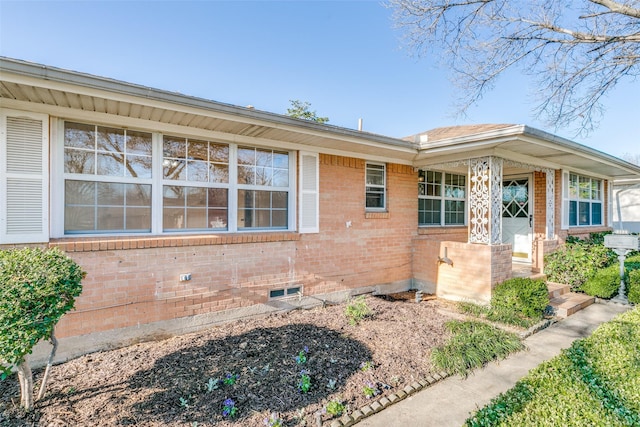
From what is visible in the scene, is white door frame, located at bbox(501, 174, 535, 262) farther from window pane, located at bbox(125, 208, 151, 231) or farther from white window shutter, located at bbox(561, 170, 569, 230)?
window pane, located at bbox(125, 208, 151, 231)

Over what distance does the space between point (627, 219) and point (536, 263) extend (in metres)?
16.4

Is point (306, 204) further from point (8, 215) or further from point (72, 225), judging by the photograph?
point (8, 215)

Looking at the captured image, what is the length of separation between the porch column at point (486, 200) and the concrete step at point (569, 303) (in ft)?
5.33

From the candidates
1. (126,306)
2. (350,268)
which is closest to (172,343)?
(126,306)

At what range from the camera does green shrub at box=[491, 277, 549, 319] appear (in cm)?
536

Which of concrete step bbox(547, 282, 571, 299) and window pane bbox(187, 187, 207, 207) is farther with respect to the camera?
concrete step bbox(547, 282, 571, 299)

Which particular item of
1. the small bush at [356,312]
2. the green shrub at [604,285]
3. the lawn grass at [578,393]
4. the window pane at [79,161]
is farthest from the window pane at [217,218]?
the green shrub at [604,285]

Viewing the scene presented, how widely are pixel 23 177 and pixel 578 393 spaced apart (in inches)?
264

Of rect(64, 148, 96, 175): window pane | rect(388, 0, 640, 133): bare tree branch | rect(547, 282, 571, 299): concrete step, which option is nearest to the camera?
rect(64, 148, 96, 175): window pane

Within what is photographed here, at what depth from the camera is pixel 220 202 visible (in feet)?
17.0

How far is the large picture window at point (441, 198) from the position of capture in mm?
8102

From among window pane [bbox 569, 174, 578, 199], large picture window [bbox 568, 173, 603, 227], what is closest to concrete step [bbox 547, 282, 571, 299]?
large picture window [bbox 568, 173, 603, 227]

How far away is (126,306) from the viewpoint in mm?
4254

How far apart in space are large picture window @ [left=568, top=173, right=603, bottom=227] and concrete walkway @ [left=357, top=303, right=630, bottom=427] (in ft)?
19.6
